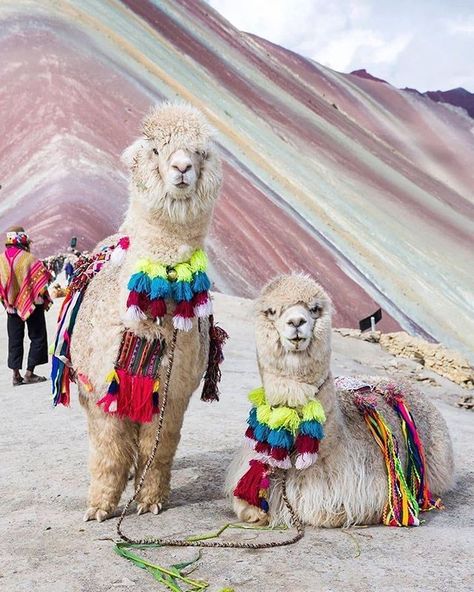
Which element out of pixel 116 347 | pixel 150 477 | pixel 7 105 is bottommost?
pixel 150 477

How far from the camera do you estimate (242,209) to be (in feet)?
45.3

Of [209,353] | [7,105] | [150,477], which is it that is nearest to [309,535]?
[150,477]

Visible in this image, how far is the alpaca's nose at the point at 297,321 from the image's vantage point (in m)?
3.14

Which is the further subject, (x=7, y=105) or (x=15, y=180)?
(x=7, y=105)

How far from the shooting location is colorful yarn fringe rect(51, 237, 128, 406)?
143 inches

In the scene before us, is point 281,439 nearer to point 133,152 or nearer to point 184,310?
point 184,310

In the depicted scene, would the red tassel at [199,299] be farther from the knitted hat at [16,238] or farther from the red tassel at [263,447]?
the knitted hat at [16,238]

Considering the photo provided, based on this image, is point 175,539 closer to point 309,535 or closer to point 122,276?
point 309,535

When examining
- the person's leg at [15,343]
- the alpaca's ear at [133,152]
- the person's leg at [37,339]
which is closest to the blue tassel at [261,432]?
the alpaca's ear at [133,152]

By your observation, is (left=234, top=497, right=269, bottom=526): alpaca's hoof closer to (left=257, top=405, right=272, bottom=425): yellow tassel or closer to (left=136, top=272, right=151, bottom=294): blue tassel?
(left=257, top=405, right=272, bottom=425): yellow tassel

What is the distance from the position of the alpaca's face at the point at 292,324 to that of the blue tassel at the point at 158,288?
0.40m

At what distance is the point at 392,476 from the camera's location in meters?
3.42

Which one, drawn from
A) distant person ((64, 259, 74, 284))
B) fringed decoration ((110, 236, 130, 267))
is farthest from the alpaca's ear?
distant person ((64, 259, 74, 284))

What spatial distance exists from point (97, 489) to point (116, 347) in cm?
61
